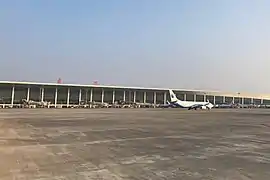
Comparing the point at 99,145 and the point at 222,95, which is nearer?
the point at 99,145

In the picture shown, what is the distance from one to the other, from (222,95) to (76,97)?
54058 millimetres

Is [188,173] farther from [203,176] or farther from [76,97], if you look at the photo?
[76,97]

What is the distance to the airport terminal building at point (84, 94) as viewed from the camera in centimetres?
6994

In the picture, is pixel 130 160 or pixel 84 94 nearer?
pixel 130 160

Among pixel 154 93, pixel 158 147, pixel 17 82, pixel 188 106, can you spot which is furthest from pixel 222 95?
pixel 158 147

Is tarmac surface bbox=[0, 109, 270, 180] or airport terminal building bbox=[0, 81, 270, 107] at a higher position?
airport terminal building bbox=[0, 81, 270, 107]

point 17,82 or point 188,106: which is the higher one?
point 17,82

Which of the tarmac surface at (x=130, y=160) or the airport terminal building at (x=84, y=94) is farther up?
Result: the airport terminal building at (x=84, y=94)

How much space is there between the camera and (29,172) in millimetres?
7500

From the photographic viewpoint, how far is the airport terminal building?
69938 millimetres

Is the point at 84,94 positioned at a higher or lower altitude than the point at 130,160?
higher

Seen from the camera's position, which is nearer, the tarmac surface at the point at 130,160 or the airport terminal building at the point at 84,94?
the tarmac surface at the point at 130,160

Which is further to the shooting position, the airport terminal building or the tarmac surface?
the airport terminal building

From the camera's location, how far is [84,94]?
81688mm
